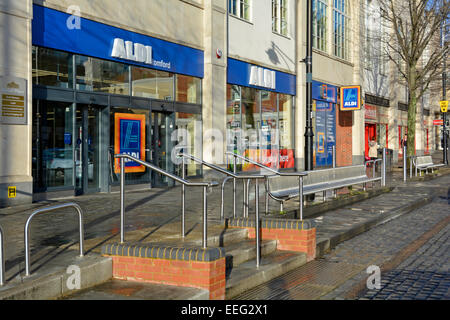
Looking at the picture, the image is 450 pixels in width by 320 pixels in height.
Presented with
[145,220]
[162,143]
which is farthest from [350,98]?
[145,220]

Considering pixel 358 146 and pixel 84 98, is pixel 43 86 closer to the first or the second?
pixel 84 98

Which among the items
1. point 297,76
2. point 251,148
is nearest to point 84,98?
point 251,148

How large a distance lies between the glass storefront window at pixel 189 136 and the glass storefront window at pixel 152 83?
930mm


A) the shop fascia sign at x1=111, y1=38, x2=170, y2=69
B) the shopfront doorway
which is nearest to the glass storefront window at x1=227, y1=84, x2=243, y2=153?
the shop fascia sign at x1=111, y1=38, x2=170, y2=69

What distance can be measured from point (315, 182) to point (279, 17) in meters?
12.2

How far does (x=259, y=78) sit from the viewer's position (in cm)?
1986

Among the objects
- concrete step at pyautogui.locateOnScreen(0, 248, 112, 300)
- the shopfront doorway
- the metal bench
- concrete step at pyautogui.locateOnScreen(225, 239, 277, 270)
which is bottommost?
concrete step at pyautogui.locateOnScreen(225, 239, 277, 270)

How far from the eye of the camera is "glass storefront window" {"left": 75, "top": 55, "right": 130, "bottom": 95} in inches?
486

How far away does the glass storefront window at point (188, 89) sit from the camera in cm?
1588

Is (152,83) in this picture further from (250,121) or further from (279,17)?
(279,17)

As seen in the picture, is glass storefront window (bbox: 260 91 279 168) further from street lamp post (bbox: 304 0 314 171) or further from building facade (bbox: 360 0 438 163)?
building facade (bbox: 360 0 438 163)

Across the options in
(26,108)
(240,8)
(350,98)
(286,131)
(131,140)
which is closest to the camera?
(26,108)

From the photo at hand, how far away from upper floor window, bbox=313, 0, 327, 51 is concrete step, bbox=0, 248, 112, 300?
21901mm

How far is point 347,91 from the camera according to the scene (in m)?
26.9
